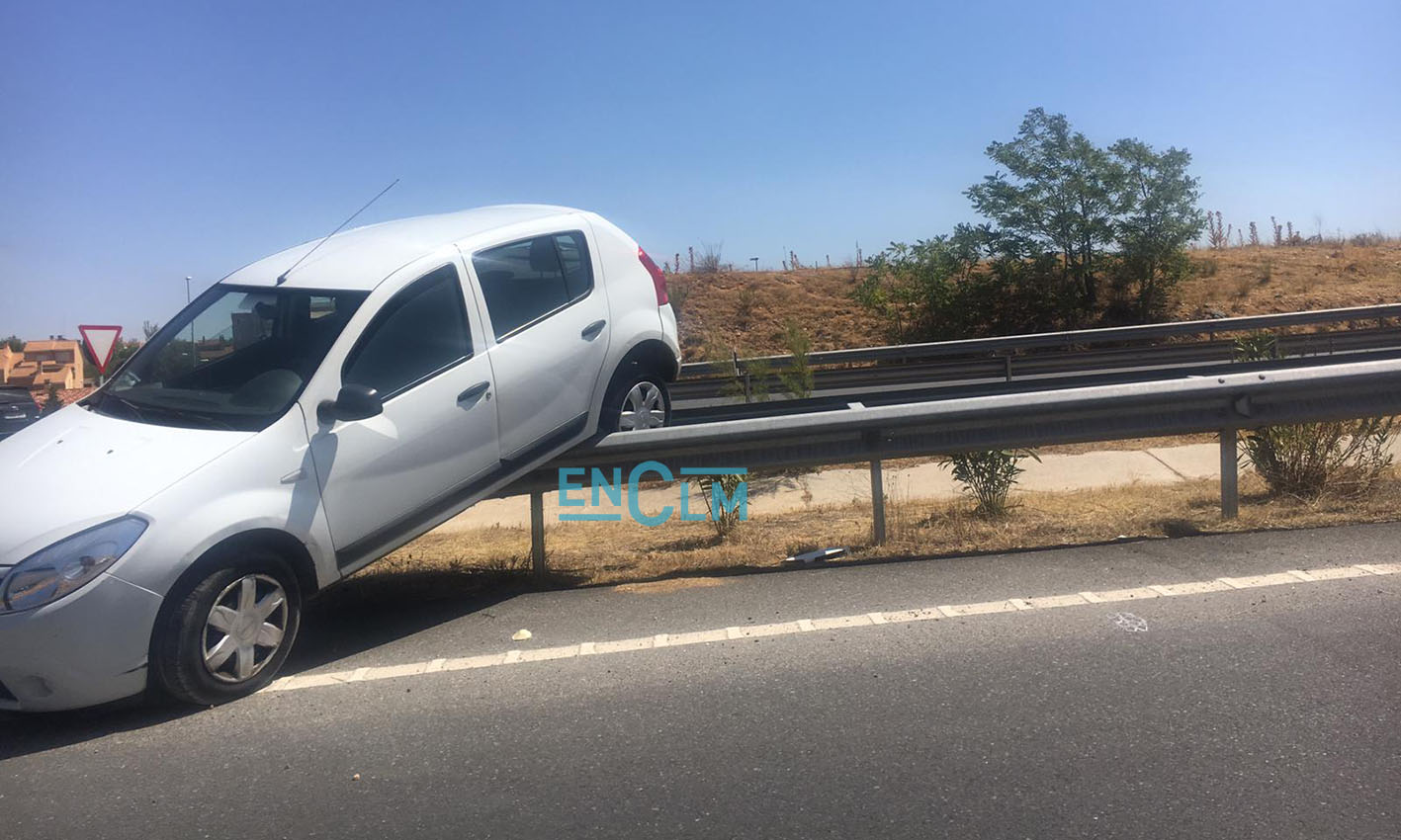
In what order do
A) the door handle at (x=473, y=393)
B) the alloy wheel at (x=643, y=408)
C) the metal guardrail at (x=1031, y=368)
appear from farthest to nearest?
1. the metal guardrail at (x=1031, y=368)
2. the alloy wheel at (x=643, y=408)
3. the door handle at (x=473, y=393)

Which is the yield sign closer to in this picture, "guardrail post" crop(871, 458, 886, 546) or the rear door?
the rear door

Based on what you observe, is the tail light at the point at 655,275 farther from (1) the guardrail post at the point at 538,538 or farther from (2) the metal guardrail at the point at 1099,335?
(2) the metal guardrail at the point at 1099,335

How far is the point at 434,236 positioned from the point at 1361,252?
31.3 meters

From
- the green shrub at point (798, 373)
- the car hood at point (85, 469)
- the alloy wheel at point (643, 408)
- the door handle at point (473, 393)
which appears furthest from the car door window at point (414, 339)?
the green shrub at point (798, 373)

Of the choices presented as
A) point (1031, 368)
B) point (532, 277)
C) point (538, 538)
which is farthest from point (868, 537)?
point (1031, 368)

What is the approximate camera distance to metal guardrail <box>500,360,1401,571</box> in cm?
654

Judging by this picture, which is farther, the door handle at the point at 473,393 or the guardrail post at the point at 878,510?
the guardrail post at the point at 878,510

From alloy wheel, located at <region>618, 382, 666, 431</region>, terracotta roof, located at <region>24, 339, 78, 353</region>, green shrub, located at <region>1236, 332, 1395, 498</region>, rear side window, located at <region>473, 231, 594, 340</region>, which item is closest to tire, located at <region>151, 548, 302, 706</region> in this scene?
rear side window, located at <region>473, 231, 594, 340</region>

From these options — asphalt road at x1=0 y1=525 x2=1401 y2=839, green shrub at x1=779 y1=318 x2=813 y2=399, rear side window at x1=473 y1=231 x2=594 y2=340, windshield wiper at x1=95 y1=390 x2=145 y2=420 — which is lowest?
asphalt road at x1=0 y1=525 x2=1401 y2=839

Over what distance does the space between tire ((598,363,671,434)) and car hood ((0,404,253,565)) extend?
2.36 meters

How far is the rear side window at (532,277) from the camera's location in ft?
19.5

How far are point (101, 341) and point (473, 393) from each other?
14.5 feet

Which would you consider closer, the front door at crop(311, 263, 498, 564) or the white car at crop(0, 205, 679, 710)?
the white car at crop(0, 205, 679, 710)

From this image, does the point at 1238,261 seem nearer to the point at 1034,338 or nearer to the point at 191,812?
the point at 1034,338
